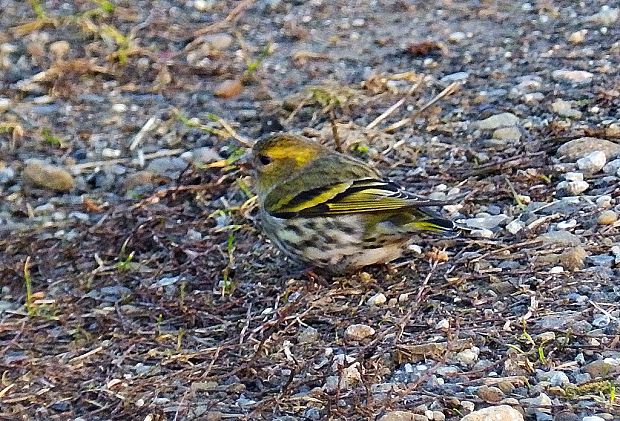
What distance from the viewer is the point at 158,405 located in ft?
12.9

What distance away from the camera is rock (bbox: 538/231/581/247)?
15.4ft

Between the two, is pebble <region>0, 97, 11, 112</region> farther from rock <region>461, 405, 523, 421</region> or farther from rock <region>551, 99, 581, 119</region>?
rock <region>461, 405, 523, 421</region>

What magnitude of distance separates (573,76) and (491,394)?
331 centimetres

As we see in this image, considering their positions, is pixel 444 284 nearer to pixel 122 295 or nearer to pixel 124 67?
pixel 122 295

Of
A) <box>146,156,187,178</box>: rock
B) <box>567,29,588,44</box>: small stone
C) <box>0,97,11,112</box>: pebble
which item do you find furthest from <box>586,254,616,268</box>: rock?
<box>0,97,11,112</box>: pebble

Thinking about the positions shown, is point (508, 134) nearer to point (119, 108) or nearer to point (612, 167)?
point (612, 167)

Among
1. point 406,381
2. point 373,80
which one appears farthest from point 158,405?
point 373,80

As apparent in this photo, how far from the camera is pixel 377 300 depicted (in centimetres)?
460

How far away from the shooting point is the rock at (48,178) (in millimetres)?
6480

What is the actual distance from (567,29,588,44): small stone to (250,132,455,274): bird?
2559mm

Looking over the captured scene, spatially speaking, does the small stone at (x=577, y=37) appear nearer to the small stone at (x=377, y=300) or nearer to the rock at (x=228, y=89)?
the rock at (x=228, y=89)

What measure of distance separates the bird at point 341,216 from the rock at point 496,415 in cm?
129

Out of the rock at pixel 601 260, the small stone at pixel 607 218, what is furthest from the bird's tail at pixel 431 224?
the small stone at pixel 607 218

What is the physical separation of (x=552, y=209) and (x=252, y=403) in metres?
1.85
